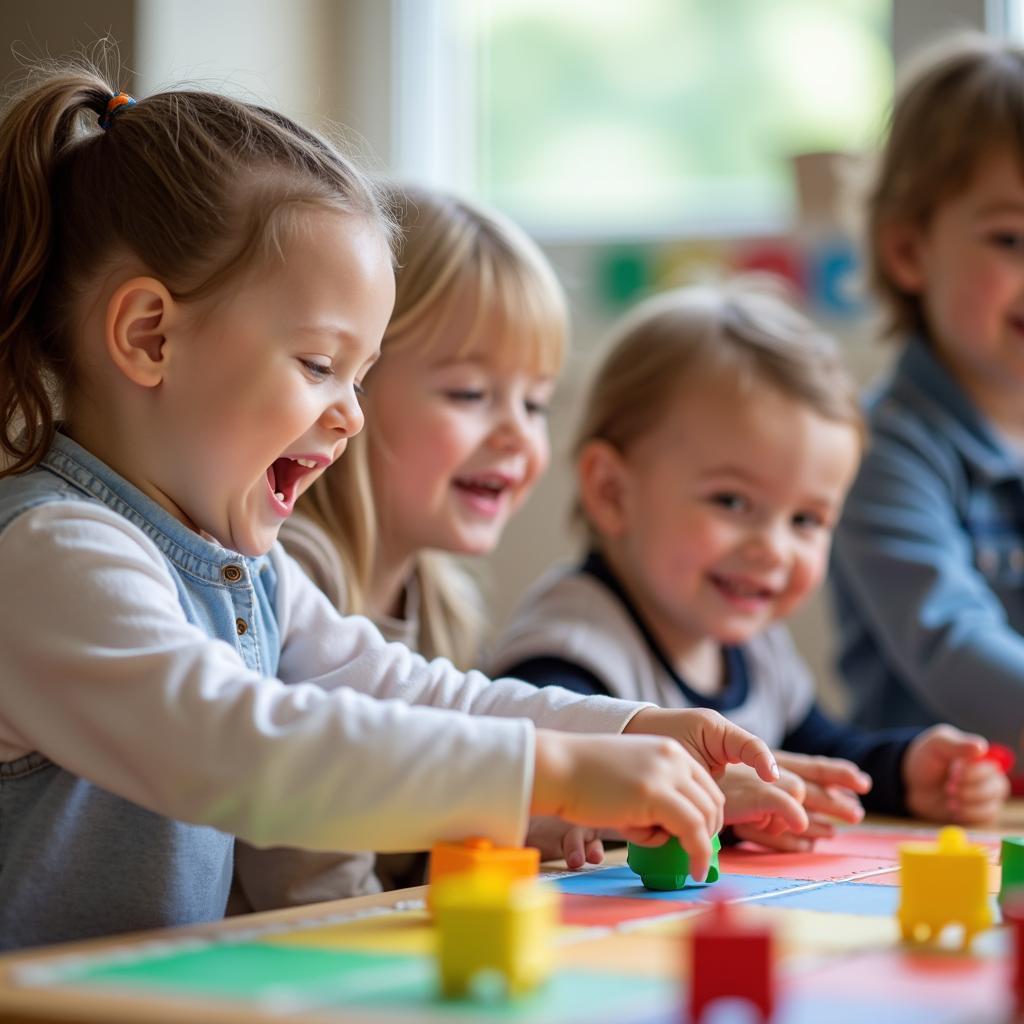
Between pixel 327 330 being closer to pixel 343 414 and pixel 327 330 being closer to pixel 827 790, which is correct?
pixel 343 414

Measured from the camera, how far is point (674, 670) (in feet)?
4.76

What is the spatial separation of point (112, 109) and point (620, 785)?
53 cm

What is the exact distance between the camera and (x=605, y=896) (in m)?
0.84

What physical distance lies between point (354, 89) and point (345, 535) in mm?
1552

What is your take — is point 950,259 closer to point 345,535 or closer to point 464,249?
point 464,249

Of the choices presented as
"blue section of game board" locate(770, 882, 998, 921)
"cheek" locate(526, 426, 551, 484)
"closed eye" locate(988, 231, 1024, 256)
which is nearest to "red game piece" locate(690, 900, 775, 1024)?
"blue section of game board" locate(770, 882, 998, 921)

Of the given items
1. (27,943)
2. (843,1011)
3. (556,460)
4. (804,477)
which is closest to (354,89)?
(556,460)

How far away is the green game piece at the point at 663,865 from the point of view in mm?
840

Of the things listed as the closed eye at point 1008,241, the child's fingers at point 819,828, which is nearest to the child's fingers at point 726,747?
the child's fingers at point 819,828

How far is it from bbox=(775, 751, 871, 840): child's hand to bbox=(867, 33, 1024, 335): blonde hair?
903 mm

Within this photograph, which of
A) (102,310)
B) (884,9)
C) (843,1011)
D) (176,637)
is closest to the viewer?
(843,1011)

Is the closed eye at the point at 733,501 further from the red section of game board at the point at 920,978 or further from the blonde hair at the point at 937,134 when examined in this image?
the red section of game board at the point at 920,978

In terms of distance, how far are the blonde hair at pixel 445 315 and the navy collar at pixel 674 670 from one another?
15 cm

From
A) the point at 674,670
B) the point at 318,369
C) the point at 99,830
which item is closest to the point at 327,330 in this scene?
the point at 318,369
